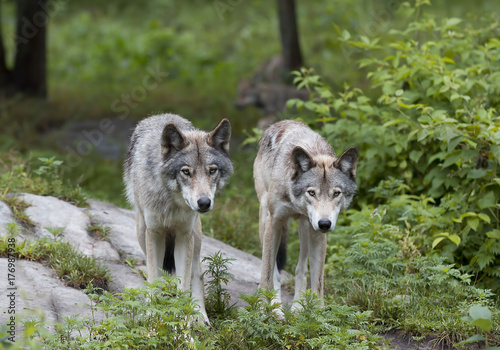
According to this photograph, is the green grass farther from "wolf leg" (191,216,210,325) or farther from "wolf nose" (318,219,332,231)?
"wolf nose" (318,219,332,231)

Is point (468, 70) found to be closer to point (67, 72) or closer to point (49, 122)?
point (49, 122)

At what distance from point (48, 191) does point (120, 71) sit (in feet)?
39.2

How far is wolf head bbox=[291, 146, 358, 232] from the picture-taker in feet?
17.6

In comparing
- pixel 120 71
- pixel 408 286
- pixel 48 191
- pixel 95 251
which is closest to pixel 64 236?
pixel 95 251

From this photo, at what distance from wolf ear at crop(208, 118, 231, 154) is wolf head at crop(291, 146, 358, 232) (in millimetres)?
645

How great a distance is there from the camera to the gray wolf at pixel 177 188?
5238 millimetres

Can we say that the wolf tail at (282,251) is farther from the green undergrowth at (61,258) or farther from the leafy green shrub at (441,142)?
the green undergrowth at (61,258)

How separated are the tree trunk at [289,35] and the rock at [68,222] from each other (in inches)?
325

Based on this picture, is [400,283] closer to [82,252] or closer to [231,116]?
[82,252]

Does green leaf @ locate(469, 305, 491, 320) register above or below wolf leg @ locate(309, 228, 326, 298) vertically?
above

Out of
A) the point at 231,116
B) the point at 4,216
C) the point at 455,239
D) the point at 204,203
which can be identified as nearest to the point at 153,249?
the point at 204,203

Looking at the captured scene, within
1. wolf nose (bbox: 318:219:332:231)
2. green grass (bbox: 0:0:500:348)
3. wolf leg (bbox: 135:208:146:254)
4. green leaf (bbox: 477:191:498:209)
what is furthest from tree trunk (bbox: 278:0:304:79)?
wolf nose (bbox: 318:219:332:231)

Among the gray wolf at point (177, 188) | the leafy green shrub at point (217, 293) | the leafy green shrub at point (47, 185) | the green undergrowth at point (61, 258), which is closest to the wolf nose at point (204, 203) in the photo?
the gray wolf at point (177, 188)

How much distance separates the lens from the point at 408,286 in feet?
19.7
